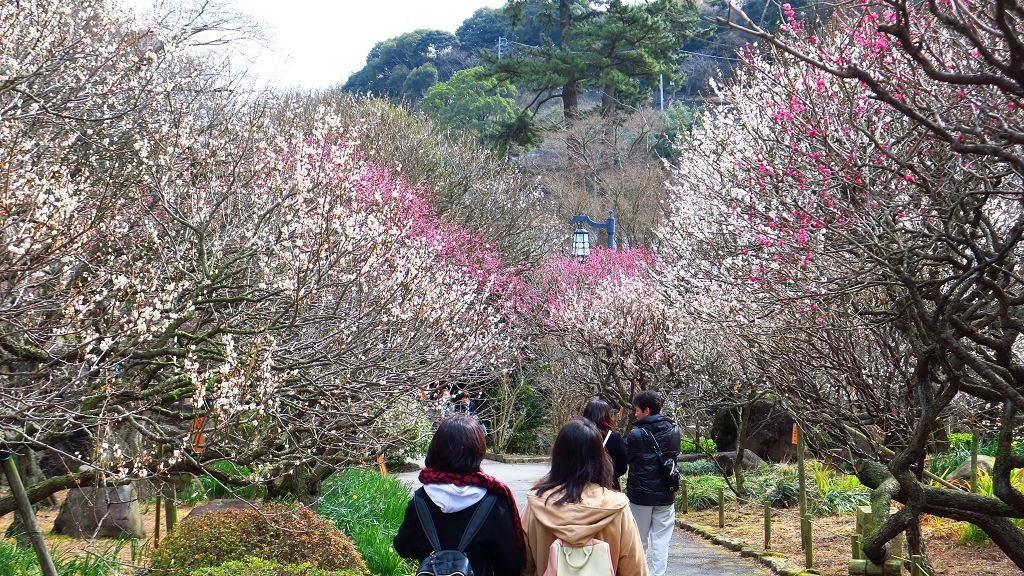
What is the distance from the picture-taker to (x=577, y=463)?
13.6 feet

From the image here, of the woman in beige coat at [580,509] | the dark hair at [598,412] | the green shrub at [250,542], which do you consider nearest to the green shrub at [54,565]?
the green shrub at [250,542]

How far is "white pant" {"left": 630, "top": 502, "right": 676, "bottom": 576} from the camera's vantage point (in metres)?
7.55

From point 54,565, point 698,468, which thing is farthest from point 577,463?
point 698,468

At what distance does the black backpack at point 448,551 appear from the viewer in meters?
4.04

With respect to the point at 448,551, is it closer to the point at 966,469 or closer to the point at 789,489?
the point at 966,469

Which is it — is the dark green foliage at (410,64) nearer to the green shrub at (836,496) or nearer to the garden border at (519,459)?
the garden border at (519,459)

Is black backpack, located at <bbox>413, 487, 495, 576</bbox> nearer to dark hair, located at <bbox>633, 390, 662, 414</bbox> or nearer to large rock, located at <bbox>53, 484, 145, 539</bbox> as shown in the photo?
dark hair, located at <bbox>633, 390, 662, 414</bbox>

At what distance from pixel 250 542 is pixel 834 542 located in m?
6.70

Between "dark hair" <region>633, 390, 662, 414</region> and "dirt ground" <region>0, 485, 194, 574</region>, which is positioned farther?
"dirt ground" <region>0, 485, 194, 574</region>

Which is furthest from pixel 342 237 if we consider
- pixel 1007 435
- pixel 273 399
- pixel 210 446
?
pixel 1007 435

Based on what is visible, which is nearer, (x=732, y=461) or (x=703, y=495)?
(x=703, y=495)

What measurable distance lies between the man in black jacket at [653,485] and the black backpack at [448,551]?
351cm


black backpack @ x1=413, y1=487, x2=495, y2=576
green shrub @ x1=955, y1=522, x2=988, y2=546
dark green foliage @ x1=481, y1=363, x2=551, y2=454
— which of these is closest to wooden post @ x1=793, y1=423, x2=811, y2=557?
green shrub @ x1=955, y1=522, x2=988, y2=546

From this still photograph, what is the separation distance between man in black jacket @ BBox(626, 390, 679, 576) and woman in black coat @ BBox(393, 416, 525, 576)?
3.40 m
